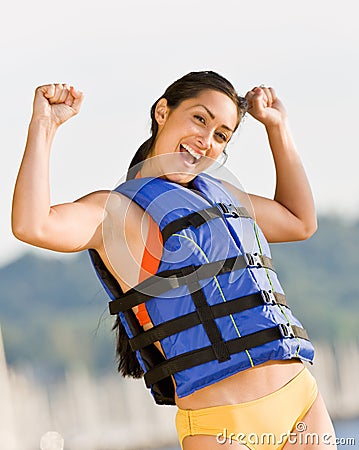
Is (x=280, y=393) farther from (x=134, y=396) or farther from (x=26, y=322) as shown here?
(x=26, y=322)

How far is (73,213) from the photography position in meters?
1.97

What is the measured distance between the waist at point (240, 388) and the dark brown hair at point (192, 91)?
1.92ft

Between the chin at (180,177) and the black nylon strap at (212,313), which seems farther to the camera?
the chin at (180,177)

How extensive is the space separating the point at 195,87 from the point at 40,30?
10951 mm

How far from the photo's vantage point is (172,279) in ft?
6.86

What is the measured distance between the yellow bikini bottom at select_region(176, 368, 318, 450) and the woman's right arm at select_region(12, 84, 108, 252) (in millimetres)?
462

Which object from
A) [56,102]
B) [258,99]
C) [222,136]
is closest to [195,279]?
[222,136]

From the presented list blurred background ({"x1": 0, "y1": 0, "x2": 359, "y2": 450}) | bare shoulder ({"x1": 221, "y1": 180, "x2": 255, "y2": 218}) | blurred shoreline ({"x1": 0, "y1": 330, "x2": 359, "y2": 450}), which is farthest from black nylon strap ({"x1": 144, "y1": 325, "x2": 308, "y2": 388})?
blurred shoreline ({"x1": 0, "y1": 330, "x2": 359, "y2": 450})

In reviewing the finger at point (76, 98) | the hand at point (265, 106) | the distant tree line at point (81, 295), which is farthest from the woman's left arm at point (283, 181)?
the distant tree line at point (81, 295)

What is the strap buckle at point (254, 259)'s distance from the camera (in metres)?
2.15

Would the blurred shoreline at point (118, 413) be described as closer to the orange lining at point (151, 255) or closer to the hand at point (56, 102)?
the orange lining at point (151, 255)

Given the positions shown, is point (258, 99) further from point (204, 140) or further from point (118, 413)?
point (118, 413)

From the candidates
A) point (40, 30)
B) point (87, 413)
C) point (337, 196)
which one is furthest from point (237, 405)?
point (337, 196)

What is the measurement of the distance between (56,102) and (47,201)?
0.83 ft
